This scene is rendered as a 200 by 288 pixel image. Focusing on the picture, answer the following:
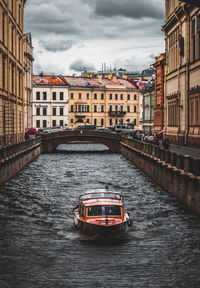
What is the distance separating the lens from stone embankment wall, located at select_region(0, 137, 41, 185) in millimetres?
34616

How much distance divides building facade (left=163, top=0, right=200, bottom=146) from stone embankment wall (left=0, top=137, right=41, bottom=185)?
1531 centimetres

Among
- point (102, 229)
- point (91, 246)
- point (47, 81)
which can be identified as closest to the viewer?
point (91, 246)

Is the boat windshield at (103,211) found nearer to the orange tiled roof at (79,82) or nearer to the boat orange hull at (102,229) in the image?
the boat orange hull at (102,229)

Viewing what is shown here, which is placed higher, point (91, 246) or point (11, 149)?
point (11, 149)

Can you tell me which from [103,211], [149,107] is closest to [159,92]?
[149,107]

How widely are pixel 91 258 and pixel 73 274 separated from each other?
1.87 metres

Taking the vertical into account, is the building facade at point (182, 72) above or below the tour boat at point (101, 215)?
above

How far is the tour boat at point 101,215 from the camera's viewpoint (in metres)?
21.1

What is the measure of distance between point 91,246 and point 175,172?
32.5 ft

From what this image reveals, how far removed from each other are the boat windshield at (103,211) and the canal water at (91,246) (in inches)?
42.2

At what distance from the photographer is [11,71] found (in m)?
52.2

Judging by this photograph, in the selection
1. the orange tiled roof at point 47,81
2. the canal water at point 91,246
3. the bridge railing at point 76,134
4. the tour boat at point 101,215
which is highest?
the orange tiled roof at point 47,81

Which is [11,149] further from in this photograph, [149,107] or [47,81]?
[47,81]

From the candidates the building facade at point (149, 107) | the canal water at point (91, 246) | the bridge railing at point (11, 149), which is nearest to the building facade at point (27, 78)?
the building facade at point (149, 107)
